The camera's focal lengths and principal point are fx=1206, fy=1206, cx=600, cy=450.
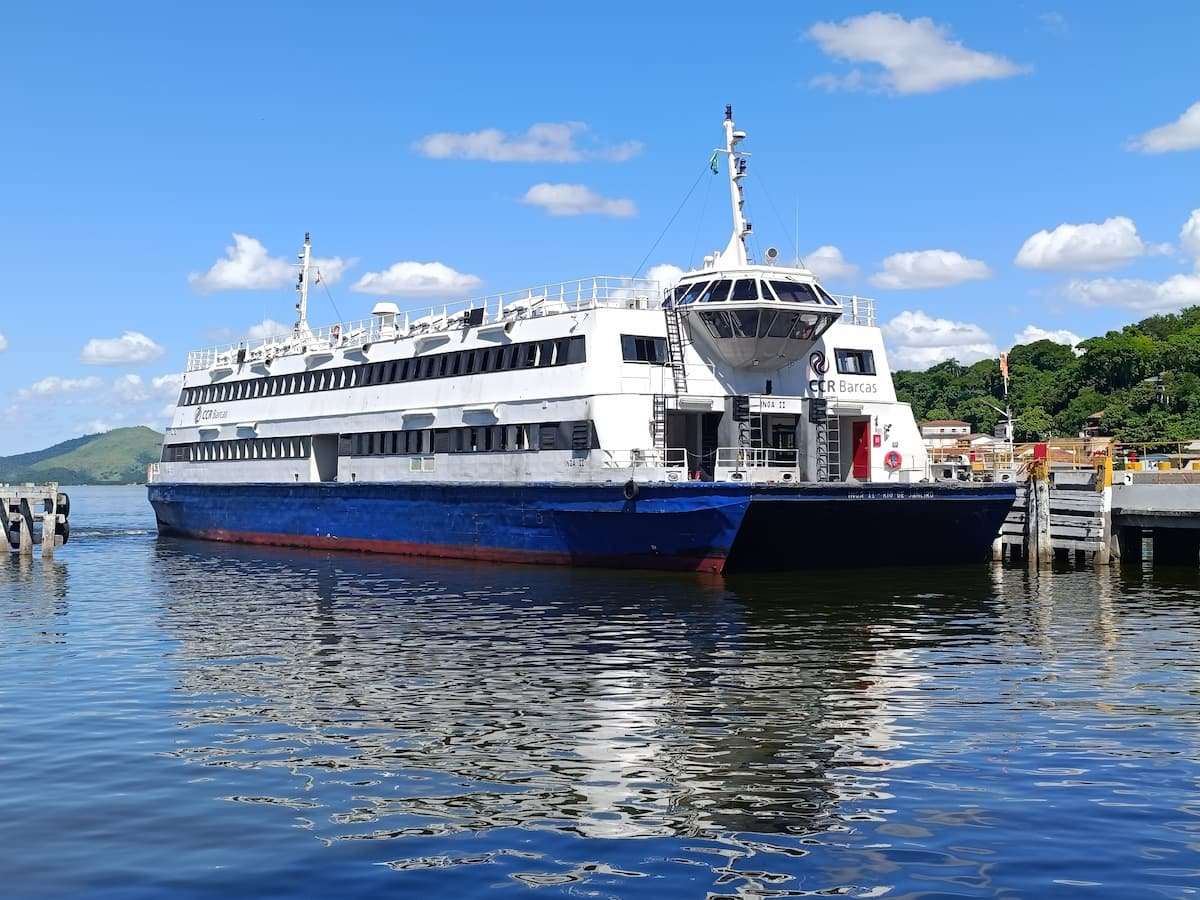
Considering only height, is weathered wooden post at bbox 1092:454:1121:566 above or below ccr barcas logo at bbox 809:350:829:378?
below

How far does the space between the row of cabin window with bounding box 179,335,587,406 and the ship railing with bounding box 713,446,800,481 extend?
17.2 feet

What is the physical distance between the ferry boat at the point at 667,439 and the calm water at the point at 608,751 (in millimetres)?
5187

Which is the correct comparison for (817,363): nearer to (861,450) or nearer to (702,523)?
(861,450)

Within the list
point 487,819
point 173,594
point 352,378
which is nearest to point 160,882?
point 487,819

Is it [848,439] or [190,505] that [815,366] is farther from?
[190,505]

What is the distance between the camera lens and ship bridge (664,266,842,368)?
34.8m

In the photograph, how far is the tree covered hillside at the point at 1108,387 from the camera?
314ft

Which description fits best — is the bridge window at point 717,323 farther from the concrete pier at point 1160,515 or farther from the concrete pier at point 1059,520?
the concrete pier at point 1160,515

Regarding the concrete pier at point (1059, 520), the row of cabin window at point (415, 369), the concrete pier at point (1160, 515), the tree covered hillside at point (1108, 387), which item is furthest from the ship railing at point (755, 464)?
the tree covered hillside at point (1108, 387)

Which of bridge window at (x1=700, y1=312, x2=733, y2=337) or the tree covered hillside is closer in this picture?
bridge window at (x1=700, y1=312, x2=733, y2=337)

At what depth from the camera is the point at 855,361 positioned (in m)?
38.6

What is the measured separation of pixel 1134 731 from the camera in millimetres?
14727

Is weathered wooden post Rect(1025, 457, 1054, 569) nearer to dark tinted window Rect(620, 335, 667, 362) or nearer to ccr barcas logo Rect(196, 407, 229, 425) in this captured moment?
dark tinted window Rect(620, 335, 667, 362)

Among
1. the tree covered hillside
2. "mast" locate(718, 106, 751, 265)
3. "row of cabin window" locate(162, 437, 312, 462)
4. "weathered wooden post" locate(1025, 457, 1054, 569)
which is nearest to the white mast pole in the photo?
"mast" locate(718, 106, 751, 265)
